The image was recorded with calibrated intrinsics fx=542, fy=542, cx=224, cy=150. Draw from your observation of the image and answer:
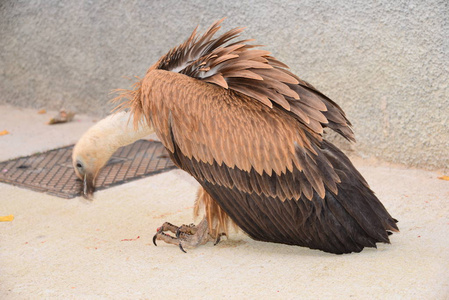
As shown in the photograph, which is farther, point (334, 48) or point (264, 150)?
point (334, 48)

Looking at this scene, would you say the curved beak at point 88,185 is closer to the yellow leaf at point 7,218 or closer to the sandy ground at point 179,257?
the sandy ground at point 179,257

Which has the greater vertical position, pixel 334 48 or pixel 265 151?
pixel 334 48

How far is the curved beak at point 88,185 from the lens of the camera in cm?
365

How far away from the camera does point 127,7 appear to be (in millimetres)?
6508

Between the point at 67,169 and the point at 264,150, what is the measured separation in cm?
287

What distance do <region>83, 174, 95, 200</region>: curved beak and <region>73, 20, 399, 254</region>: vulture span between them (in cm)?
60

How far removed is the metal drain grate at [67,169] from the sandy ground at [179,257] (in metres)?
0.18

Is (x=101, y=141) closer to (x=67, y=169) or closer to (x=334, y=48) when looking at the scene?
(x=67, y=169)

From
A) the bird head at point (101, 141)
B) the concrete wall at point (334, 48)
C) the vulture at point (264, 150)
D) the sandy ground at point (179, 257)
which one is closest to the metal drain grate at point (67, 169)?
the sandy ground at point (179, 257)

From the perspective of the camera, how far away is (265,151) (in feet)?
9.89

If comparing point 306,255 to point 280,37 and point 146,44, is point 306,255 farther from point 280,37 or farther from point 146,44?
point 146,44

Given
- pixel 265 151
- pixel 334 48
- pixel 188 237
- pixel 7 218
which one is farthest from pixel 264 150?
pixel 334 48

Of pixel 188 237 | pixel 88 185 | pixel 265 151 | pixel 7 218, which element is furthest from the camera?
pixel 7 218

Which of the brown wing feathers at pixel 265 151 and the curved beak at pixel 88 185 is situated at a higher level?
the brown wing feathers at pixel 265 151
